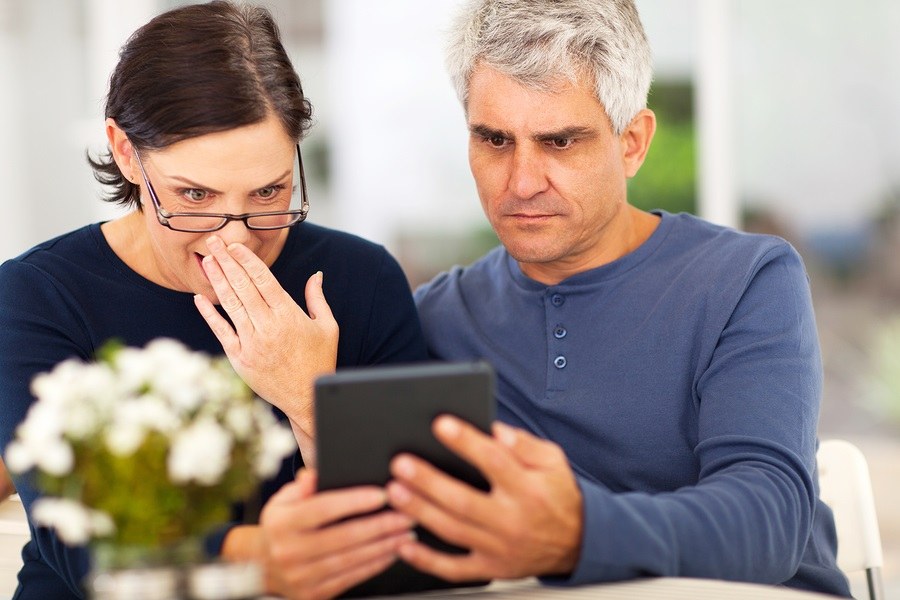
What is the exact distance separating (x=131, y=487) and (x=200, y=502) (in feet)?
0.21

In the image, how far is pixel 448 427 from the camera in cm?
111

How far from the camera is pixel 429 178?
17.9 feet

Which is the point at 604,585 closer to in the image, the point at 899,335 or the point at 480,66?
the point at 480,66

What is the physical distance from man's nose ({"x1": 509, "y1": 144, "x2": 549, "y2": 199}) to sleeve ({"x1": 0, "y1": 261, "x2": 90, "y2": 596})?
2.50 feet

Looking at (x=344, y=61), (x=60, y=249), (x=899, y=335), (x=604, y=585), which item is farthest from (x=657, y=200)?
(x=604, y=585)

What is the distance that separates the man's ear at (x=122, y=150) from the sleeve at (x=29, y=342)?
0.22 metres

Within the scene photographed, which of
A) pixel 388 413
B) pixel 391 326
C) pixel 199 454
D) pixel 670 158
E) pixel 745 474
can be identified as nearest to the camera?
pixel 199 454

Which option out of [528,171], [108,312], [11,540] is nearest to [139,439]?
[108,312]

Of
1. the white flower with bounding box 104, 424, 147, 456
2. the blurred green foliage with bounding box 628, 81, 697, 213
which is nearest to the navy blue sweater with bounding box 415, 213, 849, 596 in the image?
the white flower with bounding box 104, 424, 147, 456

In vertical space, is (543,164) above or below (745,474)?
above

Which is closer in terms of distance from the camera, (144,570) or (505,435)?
(144,570)

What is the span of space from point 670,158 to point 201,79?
337 centimetres

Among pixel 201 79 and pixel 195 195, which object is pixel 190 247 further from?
pixel 201 79

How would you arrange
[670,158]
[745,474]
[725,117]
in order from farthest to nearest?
[670,158]
[725,117]
[745,474]
